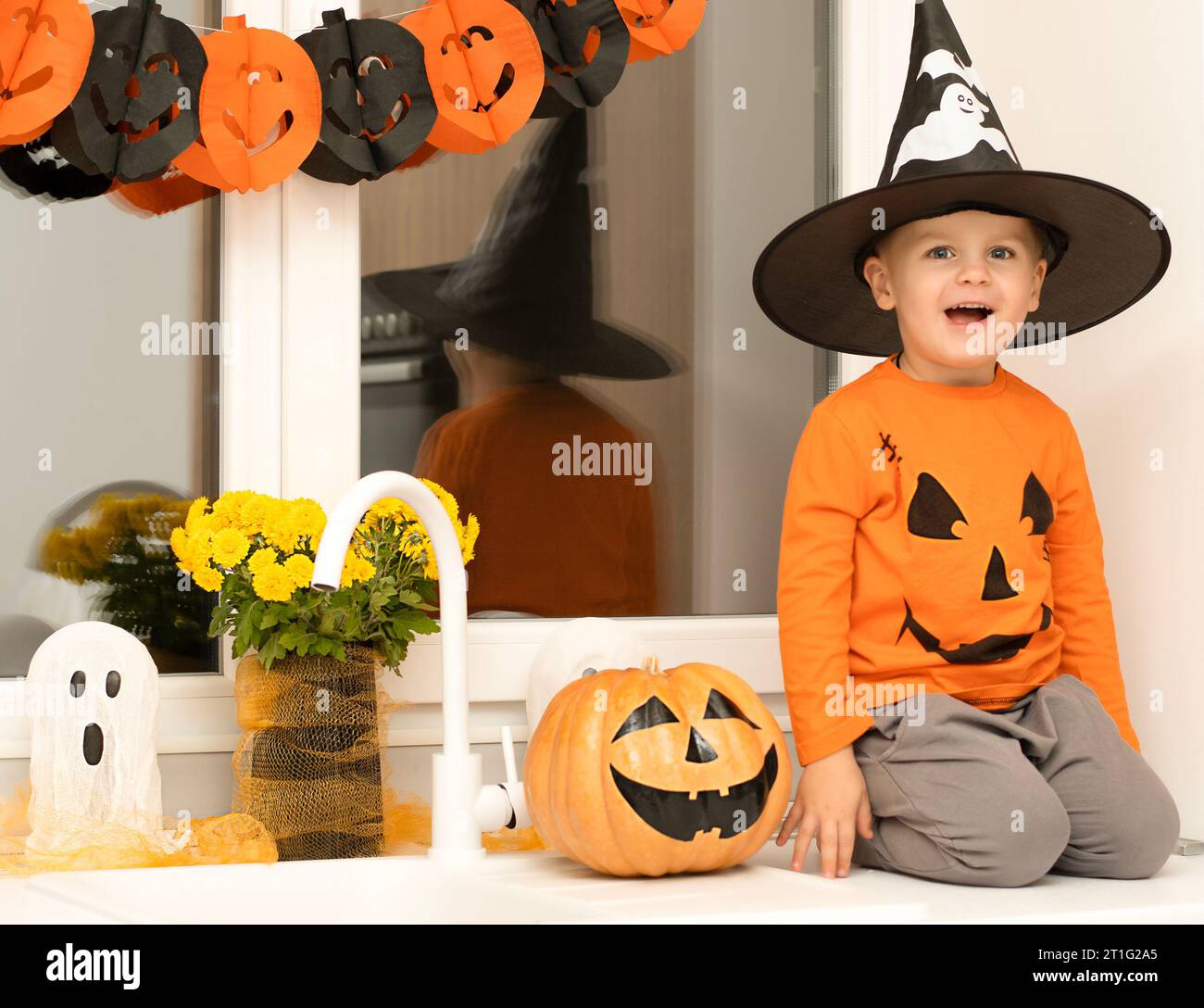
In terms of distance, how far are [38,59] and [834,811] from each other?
1.03 metres

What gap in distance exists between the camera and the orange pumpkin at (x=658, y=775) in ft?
3.40

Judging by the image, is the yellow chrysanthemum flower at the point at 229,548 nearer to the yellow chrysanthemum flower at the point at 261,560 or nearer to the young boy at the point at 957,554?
the yellow chrysanthemum flower at the point at 261,560

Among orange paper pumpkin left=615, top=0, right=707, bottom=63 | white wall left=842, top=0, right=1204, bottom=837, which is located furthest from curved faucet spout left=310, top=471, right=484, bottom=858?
white wall left=842, top=0, right=1204, bottom=837

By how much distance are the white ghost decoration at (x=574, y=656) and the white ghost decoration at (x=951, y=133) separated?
55 cm

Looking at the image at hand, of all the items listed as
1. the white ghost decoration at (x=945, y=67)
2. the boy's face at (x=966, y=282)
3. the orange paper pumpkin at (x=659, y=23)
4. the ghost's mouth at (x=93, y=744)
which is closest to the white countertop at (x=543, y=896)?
the ghost's mouth at (x=93, y=744)

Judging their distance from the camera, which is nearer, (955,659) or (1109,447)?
(955,659)

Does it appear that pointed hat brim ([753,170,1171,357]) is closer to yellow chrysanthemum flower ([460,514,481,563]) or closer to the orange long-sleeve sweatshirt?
the orange long-sleeve sweatshirt

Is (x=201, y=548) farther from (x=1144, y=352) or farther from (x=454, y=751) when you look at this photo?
(x=1144, y=352)

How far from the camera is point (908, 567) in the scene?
3.98 ft

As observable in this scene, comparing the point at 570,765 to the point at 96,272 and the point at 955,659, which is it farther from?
the point at 96,272

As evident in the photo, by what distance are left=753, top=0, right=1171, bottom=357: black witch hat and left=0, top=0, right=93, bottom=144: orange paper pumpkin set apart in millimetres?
702

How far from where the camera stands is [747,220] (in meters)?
1.61
